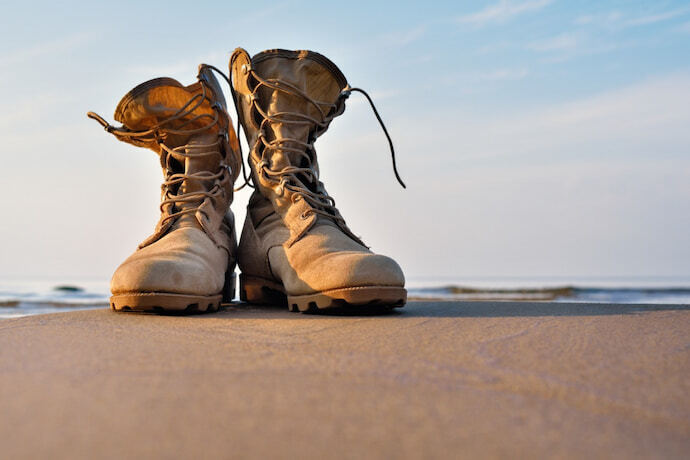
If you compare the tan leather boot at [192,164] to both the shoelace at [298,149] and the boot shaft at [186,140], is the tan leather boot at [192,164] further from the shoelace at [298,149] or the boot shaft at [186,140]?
the shoelace at [298,149]

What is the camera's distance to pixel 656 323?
1.27 metres

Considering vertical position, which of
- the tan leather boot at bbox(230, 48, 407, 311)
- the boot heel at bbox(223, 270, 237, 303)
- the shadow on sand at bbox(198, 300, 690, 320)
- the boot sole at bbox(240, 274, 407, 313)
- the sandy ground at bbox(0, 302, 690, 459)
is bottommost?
the sandy ground at bbox(0, 302, 690, 459)

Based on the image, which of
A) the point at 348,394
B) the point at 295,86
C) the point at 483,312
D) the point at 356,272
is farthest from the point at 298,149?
the point at 348,394

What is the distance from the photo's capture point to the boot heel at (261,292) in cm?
196

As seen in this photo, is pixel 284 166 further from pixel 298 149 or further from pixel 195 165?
pixel 195 165

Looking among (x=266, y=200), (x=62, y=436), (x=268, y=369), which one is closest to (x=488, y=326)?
(x=268, y=369)

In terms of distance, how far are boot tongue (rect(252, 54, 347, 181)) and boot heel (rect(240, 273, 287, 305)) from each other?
1.35 feet

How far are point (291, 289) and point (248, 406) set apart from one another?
3.44ft

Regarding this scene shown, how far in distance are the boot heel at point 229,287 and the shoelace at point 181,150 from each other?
0.28 meters

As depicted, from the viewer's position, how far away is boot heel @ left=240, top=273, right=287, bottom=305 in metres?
1.96

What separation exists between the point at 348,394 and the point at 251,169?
1522 millimetres

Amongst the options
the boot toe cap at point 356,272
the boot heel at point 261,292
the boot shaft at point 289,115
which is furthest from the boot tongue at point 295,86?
the boot toe cap at point 356,272

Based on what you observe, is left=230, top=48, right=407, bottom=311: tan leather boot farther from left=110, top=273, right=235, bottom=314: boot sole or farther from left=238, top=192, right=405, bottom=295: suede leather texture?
left=110, top=273, right=235, bottom=314: boot sole

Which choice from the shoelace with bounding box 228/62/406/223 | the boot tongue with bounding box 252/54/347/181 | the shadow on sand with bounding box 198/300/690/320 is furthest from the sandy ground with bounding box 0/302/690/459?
the boot tongue with bounding box 252/54/347/181
